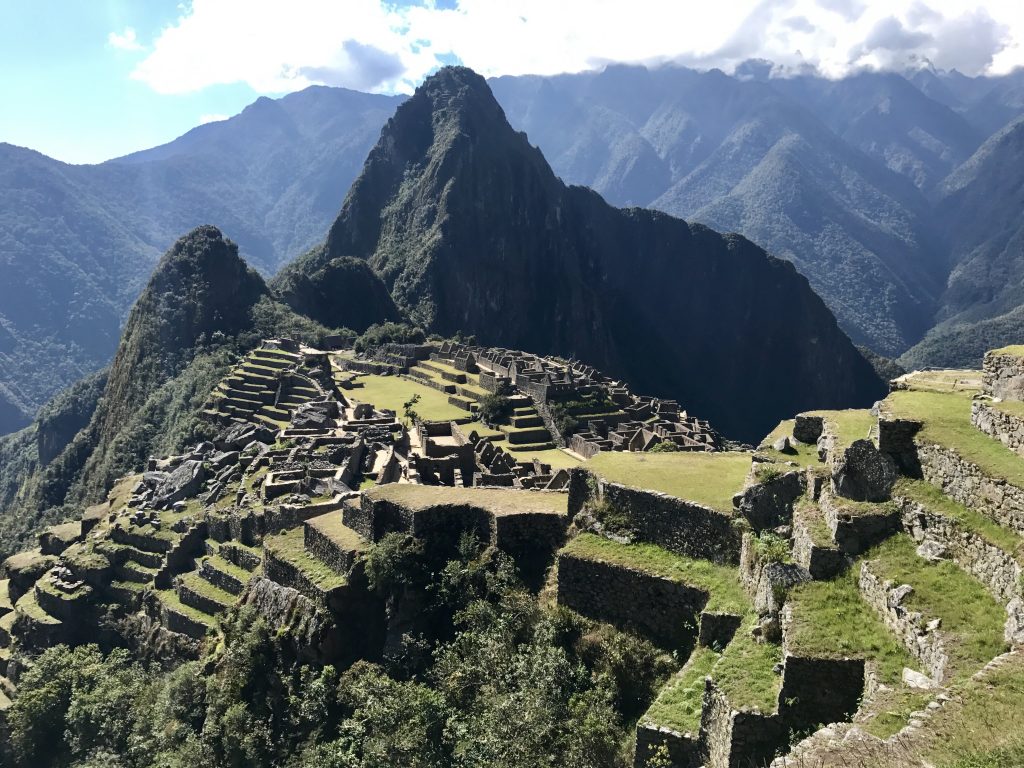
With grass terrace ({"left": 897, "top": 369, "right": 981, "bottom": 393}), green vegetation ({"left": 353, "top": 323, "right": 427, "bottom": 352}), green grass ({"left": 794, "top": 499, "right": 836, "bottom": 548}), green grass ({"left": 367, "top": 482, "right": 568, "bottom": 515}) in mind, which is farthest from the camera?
green vegetation ({"left": 353, "top": 323, "right": 427, "bottom": 352})

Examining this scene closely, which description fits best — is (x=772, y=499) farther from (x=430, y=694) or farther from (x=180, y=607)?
(x=180, y=607)

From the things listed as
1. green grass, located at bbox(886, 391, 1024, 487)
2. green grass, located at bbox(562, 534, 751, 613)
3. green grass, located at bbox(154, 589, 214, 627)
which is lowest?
green grass, located at bbox(154, 589, 214, 627)

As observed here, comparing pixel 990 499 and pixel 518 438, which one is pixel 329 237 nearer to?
pixel 518 438

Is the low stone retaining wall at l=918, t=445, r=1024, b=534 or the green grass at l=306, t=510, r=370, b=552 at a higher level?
the low stone retaining wall at l=918, t=445, r=1024, b=534

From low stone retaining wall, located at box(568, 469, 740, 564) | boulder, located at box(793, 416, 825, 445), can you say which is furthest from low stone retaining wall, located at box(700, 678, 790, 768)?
boulder, located at box(793, 416, 825, 445)

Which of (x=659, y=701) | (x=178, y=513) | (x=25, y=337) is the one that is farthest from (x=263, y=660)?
(x=25, y=337)

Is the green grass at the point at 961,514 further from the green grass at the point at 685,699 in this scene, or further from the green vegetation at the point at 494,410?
the green vegetation at the point at 494,410

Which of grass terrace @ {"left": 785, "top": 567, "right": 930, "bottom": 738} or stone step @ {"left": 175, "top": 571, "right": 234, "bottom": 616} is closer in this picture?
grass terrace @ {"left": 785, "top": 567, "right": 930, "bottom": 738}

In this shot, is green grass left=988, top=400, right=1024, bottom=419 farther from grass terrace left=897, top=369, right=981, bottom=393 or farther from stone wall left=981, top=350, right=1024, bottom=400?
grass terrace left=897, top=369, right=981, bottom=393
